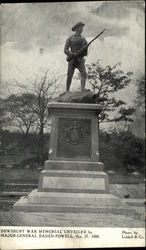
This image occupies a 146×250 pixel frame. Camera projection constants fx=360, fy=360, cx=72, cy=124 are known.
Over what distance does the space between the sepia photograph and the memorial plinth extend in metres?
0.02

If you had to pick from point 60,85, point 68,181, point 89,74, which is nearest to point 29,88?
point 60,85

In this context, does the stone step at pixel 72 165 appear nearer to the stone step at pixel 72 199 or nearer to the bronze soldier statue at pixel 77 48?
the stone step at pixel 72 199

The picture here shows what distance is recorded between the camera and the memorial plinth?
6340 millimetres

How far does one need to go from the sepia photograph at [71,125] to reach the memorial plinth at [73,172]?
18mm

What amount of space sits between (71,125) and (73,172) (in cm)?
96

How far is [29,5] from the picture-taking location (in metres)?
7.88

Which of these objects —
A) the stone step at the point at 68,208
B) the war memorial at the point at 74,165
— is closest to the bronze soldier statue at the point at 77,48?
the war memorial at the point at 74,165

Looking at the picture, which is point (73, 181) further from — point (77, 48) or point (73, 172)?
point (77, 48)

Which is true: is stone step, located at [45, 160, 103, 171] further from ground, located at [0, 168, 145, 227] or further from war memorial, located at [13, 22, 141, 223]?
ground, located at [0, 168, 145, 227]

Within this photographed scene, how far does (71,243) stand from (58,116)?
8.27 feet

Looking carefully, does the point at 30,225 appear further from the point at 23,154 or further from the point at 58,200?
the point at 23,154

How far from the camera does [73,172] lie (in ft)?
22.1

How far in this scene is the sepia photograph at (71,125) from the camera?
5.88m

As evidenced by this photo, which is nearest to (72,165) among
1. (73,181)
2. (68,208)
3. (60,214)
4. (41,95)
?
(73,181)
